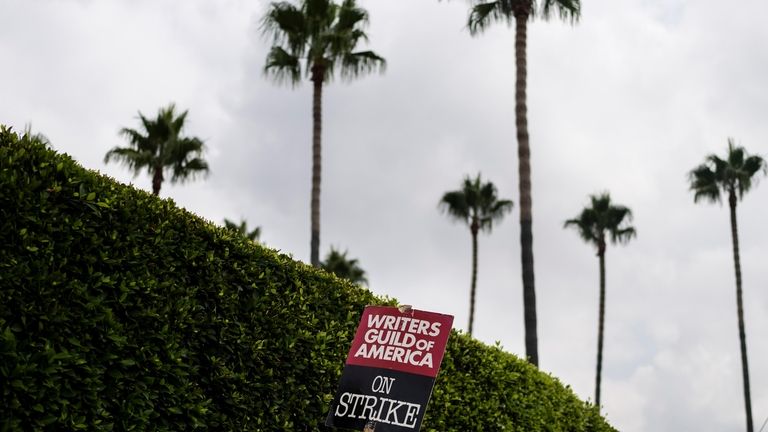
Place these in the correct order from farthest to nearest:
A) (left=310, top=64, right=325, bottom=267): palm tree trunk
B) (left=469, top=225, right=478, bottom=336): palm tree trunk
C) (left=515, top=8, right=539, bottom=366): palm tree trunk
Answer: (left=469, top=225, right=478, bottom=336): palm tree trunk → (left=310, top=64, right=325, bottom=267): palm tree trunk → (left=515, top=8, right=539, bottom=366): palm tree trunk

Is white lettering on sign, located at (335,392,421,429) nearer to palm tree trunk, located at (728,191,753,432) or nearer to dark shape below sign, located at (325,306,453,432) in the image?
dark shape below sign, located at (325,306,453,432)

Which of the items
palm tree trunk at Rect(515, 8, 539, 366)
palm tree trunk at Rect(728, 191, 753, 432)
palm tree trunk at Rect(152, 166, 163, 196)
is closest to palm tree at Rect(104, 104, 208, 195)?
palm tree trunk at Rect(152, 166, 163, 196)

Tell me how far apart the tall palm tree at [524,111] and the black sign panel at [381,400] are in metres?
8.88

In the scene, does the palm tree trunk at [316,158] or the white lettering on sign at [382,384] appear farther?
the palm tree trunk at [316,158]

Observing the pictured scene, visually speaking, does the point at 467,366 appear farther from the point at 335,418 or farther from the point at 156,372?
the point at 156,372

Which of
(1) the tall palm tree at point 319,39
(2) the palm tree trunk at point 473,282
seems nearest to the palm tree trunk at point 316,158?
(1) the tall palm tree at point 319,39

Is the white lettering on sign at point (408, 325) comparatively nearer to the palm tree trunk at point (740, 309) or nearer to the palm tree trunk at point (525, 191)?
the palm tree trunk at point (525, 191)

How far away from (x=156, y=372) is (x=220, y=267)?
1218 millimetres

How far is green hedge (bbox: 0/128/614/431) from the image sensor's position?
19.2 ft

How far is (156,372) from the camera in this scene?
6727mm

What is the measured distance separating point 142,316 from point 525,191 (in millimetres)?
12980

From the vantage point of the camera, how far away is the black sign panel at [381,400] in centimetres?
749

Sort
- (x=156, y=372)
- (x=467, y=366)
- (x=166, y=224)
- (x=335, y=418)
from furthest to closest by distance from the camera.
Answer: (x=467, y=366)
(x=335, y=418)
(x=166, y=224)
(x=156, y=372)

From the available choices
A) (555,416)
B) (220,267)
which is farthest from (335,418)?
(555,416)
